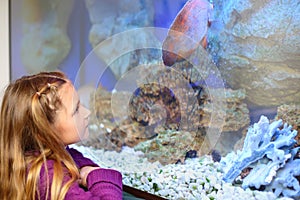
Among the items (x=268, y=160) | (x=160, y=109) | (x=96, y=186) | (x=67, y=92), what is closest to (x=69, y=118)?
(x=67, y=92)

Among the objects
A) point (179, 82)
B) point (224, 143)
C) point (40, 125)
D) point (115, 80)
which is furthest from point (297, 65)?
point (115, 80)

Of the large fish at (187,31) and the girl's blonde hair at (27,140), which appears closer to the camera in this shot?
the girl's blonde hair at (27,140)

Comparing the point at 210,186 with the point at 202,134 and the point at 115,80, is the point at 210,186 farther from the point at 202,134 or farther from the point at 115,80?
the point at 115,80

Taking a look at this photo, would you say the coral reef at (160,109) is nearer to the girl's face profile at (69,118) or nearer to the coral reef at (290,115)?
the coral reef at (290,115)

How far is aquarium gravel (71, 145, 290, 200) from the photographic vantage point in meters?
1.34

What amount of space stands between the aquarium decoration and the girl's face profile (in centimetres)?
55

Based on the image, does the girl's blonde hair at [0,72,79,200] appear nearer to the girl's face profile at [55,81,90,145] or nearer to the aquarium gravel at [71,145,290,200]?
the girl's face profile at [55,81,90,145]

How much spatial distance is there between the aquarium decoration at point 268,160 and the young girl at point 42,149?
1.40 feet

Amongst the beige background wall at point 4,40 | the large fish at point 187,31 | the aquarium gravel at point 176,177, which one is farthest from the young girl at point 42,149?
the beige background wall at point 4,40

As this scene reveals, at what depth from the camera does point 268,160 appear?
3.96 ft

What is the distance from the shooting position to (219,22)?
137 cm

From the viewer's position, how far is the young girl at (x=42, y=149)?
1055 mm

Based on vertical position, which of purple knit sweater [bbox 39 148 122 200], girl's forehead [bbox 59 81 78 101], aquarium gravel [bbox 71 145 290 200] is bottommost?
aquarium gravel [bbox 71 145 290 200]

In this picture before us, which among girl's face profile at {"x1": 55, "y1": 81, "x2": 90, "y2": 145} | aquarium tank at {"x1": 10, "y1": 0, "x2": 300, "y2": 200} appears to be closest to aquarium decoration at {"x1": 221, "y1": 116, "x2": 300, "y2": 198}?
aquarium tank at {"x1": 10, "y1": 0, "x2": 300, "y2": 200}
